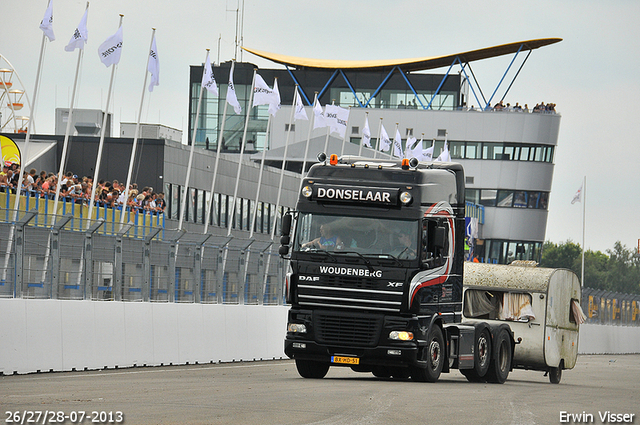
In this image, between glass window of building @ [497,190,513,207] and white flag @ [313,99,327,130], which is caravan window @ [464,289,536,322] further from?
glass window of building @ [497,190,513,207]

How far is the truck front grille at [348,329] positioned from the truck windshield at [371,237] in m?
1.08

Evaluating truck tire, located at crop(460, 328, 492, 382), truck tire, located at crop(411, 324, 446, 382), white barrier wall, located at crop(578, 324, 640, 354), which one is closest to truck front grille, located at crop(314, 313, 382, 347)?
truck tire, located at crop(411, 324, 446, 382)

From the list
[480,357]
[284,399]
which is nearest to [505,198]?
[480,357]

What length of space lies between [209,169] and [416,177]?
1548 inches

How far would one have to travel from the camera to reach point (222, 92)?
322 ft

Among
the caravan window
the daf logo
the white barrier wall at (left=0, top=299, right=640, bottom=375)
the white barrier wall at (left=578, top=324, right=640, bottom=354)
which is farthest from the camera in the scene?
the white barrier wall at (left=578, top=324, right=640, bottom=354)

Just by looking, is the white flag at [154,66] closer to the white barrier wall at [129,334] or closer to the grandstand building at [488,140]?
the white barrier wall at [129,334]

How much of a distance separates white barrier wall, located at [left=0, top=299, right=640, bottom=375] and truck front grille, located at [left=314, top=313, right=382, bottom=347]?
167 inches

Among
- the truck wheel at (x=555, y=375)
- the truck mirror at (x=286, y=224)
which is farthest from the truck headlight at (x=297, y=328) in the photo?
the truck wheel at (x=555, y=375)

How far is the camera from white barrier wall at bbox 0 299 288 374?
17.7 metres

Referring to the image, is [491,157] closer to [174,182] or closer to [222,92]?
[222,92]

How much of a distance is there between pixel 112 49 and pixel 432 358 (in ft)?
54.4

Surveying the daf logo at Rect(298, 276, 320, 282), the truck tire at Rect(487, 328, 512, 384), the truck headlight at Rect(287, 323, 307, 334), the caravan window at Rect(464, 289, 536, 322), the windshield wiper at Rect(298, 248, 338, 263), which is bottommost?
the truck tire at Rect(487, 328, 512, 384)

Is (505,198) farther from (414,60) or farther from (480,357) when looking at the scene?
(480,357)
